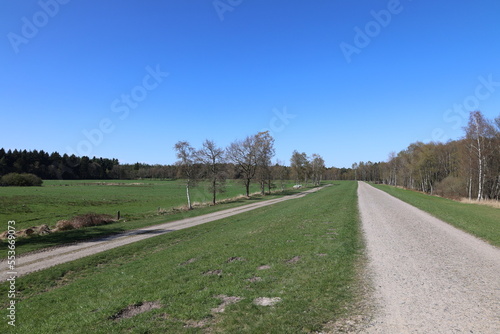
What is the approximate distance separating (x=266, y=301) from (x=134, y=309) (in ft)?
11.3

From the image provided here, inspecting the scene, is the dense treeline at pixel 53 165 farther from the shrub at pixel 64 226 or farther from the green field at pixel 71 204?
the shrub at pixel 64 226

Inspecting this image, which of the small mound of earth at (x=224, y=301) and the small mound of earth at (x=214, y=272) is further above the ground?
the small mound of earth at (x=224, y=301)

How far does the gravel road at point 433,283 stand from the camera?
5.09m

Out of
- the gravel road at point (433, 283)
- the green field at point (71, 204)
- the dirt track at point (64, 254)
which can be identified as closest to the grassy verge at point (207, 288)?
the gravel road at point (433, 283)

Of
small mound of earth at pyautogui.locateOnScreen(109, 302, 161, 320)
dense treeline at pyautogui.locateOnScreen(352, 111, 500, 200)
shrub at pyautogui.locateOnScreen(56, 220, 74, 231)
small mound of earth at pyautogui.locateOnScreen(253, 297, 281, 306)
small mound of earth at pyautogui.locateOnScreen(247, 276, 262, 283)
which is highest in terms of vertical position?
dense treeline at pyautogui.locateOnScreen(352, 111, 500, 200)

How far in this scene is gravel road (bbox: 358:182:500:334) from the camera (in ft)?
16.7

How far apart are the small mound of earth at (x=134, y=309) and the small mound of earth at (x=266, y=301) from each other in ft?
8.38

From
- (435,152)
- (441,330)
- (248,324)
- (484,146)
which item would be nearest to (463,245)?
(441,330)

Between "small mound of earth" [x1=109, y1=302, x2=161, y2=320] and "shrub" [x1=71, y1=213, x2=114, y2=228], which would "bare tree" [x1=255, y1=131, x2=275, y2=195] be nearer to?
"shrub" [x1=71, y1=213, x2=114, y2=228]

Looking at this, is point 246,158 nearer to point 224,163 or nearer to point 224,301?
point 224,163

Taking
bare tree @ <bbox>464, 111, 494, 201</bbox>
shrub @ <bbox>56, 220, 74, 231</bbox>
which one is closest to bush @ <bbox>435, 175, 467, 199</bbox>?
bare tree @ <bbox>464, 111, 494, 201</bbox>

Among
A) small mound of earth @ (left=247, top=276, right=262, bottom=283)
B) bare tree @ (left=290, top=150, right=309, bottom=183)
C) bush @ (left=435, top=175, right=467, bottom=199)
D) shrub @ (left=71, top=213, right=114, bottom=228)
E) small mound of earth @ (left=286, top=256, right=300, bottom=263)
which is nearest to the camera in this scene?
small mound of earth @ (left=247, top=276, right=262, bottom=283)

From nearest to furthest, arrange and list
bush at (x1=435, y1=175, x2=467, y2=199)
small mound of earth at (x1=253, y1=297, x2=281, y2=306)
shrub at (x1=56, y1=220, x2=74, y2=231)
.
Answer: small mound of earth at (x1=253, y1=297, x2=281, y2=306) → shrub at (x1=56, y1=220, x2=74, y2=231) → bush at (x1=435, y1=175, x2=467, y2=199)

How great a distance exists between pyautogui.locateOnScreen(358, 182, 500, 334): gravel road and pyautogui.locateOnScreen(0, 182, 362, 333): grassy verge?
0.81 meters
